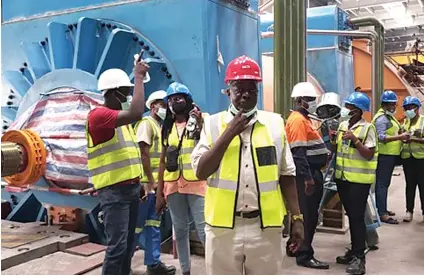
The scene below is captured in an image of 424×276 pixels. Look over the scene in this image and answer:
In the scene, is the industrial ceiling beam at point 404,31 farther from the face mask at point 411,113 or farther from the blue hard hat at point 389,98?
the blue hard hat at point 389,98

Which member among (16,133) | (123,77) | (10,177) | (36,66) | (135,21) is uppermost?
(135,21)

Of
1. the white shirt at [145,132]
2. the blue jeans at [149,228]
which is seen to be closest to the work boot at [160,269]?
the blue jeans at [149,228]

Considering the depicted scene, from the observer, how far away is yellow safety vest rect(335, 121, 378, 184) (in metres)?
3.38

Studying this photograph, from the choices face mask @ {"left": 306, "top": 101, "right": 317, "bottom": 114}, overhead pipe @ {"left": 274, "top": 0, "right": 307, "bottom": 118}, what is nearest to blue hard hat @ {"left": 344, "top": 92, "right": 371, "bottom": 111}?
face mask @ {"left": 306, "top": 101, "right": 317, "bottom": 114}

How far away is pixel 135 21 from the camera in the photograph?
431 cm

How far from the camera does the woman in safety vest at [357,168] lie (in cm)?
338

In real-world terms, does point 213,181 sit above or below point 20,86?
below

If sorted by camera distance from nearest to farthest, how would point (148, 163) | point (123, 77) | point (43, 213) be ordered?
point (123, 77) < point (148, 163) < point (43, 213)

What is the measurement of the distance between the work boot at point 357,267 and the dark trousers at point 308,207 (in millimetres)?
328

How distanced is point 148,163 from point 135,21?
1.61 meters

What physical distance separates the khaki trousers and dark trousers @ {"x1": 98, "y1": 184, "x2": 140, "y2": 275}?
35.7 inches

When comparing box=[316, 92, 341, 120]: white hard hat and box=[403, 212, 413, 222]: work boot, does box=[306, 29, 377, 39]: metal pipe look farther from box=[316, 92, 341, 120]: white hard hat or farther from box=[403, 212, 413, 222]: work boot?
box=[403, 212, 413, 222]: work boot

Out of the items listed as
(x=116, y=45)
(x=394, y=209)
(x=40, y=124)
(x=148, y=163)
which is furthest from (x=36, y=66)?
(x=394, y=209)

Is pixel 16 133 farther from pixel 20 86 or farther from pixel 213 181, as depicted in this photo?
pixel 213 181
